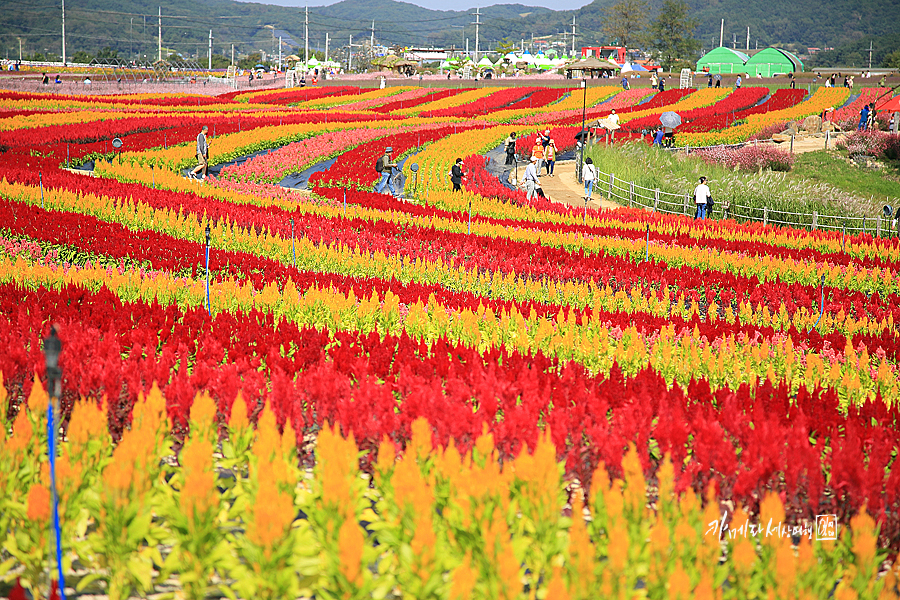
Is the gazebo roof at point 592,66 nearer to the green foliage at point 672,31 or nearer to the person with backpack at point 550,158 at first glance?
the person with backpack at point 550,158

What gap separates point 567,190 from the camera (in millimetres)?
25156

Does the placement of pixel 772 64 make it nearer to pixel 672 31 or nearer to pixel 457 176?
pixel 672 31

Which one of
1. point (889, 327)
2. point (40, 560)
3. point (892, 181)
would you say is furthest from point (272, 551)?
point (892, 181)

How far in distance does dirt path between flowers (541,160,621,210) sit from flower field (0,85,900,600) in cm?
782

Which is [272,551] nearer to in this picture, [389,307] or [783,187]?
[389,307]

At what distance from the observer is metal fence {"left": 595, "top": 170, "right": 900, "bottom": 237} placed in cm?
1953

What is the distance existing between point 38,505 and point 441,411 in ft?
8.46

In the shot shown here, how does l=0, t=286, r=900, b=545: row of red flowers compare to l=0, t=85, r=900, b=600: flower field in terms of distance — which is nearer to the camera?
l=0, t=85, r=900, b=600: flower field

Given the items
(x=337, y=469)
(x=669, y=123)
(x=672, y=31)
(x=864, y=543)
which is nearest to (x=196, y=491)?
(x=337, y=469)

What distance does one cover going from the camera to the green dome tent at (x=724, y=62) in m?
76.8

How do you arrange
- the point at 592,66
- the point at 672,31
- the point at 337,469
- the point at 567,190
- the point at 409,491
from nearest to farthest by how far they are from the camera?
the point at 409,491
the point at 337,469
the point at 567,190
the point at 592,66
the point at 672,31

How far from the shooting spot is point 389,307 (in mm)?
8805

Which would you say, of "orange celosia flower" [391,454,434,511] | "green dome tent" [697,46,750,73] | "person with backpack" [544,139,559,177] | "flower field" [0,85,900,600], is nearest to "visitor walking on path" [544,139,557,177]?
"person with backpack" [544,139,559,177]

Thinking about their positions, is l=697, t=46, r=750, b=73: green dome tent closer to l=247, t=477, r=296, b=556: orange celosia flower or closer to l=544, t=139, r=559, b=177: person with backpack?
l=544, t=139, r=559, b=177: person with backpack
